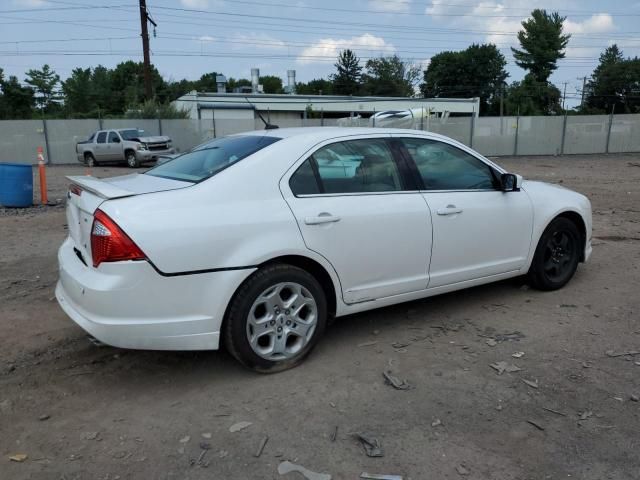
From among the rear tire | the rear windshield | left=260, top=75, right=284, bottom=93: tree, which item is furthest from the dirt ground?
left=260, top=75, right=284, bottom=93: tree

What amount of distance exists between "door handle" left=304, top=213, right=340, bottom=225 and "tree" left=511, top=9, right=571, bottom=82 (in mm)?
79192

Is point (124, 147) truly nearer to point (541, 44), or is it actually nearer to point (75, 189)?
point (75, 189)

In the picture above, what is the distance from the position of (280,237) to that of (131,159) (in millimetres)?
21077

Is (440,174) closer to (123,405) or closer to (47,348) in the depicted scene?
(123,405)

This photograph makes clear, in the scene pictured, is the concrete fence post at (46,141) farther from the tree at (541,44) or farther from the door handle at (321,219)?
the tree at (541,44)

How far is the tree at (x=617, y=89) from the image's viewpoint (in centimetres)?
6831

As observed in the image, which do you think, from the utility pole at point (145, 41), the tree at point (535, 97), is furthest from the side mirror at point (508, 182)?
the tree at point (535, 97)

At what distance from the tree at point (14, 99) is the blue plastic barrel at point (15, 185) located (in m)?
58.5

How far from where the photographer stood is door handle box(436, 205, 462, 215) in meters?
4.17

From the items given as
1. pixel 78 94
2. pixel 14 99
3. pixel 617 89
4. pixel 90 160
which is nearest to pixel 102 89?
pixel 78 94

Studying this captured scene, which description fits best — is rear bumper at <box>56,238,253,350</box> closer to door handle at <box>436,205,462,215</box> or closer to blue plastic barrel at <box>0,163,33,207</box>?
door handle at <box>436,205,462,215</box>

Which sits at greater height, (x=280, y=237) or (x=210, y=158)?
(x=210, y=158)

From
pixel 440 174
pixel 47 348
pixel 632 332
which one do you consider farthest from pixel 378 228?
pixel 47 348

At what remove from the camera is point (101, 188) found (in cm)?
351
